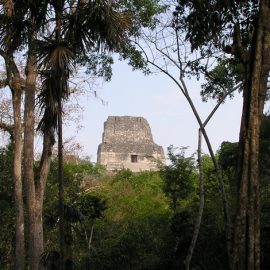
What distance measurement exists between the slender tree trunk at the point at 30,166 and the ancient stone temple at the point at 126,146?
19.1 m

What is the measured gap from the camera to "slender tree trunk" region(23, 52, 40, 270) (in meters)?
9.09

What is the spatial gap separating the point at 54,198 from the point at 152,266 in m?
4.75

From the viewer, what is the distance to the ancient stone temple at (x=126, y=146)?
29344 mm

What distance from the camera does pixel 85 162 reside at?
21.9 m

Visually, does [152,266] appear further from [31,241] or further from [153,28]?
[153,28]

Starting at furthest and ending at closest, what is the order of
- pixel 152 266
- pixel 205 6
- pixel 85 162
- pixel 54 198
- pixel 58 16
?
pixel 85 162 → pixel 54 198 → pixel 152 266 → pixel 205 6 → pixel 58 16

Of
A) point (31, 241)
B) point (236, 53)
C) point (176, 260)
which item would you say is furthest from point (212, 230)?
point (236, 53)

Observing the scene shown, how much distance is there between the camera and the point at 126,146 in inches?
1157

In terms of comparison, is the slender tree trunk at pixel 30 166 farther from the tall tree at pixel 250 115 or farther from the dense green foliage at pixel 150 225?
the tall tree at pixel 250 115

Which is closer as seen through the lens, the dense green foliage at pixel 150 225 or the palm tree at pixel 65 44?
the palm tree at pixel 65 44

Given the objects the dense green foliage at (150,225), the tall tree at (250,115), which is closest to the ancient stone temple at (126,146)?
the dense green foliage at (150,225)

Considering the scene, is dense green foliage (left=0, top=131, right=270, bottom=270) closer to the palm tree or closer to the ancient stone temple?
the palm tree

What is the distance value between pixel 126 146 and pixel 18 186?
61.5ft

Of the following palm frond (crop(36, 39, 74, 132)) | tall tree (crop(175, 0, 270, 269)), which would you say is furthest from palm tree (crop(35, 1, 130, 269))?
tall tree (crop(175, 0, 270, 269))
